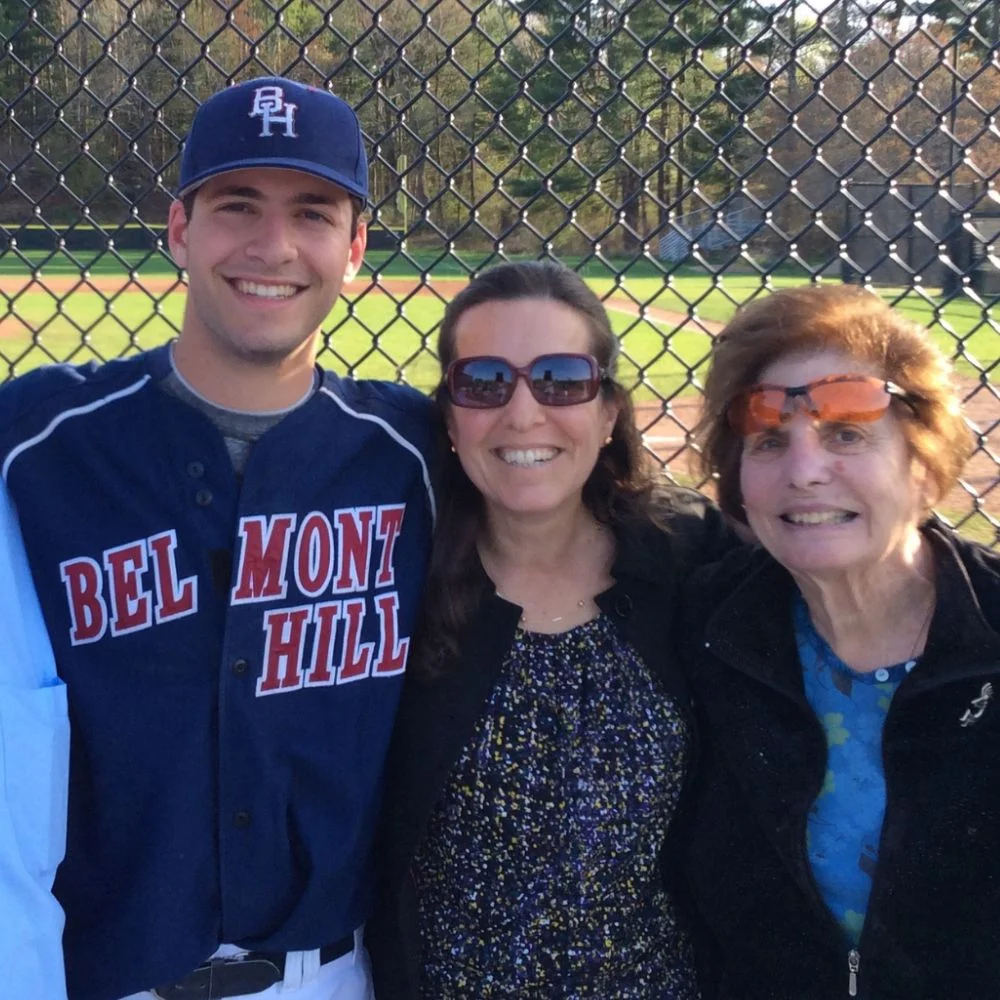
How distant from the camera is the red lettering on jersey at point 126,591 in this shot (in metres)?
1.91

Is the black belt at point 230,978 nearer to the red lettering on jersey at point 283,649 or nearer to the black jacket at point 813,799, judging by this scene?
the red lettering on jersey at point 283,649

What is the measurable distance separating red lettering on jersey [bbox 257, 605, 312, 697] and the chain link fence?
1.33m

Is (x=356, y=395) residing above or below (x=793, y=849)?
above

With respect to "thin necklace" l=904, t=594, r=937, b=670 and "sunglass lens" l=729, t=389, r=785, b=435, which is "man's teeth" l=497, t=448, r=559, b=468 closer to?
"sunglass lens" l=729, t=389, r=785, b=435

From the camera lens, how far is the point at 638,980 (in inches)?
82.4

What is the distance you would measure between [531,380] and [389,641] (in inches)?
23.0

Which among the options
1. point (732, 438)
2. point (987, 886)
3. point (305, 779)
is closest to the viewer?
point (987, 886)

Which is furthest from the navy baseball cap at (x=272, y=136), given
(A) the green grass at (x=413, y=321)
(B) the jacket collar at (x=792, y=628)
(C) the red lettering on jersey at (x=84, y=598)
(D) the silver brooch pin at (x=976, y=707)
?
(A) the green grass at (x=413, y=321)

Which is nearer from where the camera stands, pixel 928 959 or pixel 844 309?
pixel 928 959

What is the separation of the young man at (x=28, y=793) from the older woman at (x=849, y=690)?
1169 millimetres

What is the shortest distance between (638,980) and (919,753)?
27.9 inches

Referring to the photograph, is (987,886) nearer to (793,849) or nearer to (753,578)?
(793,849)

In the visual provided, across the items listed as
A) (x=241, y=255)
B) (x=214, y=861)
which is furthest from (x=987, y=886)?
(x=241, y=255)

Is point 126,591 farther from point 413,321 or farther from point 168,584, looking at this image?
point 413,321
